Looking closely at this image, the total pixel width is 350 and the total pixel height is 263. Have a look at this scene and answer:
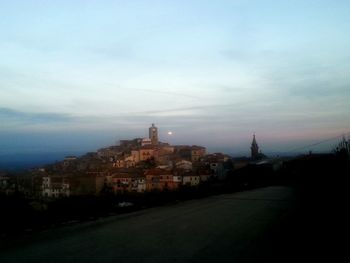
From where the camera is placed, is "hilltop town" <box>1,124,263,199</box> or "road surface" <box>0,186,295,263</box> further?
"hilltop town" <box>1,124,263,199</box>

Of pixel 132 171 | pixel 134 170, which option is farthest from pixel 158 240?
pixel 134 170

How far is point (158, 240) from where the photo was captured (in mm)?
5547

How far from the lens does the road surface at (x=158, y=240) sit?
15.3ft

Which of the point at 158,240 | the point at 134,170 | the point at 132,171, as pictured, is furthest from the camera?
the point at 134,170

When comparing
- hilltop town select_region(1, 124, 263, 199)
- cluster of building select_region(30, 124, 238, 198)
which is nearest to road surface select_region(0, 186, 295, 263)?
cluster of building select_region(30, 124, 238, 198)

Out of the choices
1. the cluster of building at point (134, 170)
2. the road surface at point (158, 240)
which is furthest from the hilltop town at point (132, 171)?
the road surface at point (158, 240)

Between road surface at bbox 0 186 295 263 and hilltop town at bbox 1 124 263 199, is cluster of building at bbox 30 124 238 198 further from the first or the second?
road surface at bbox 0 186 295 263

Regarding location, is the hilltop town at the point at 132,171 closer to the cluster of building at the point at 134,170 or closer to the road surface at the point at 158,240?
the cluster of building at the point at 134,170

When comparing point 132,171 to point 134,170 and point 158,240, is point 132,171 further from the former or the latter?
point 158,240

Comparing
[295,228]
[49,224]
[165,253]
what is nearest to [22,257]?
[165,253]

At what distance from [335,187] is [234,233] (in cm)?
757

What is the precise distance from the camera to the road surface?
15.3 feet

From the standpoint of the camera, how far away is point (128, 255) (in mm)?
4695

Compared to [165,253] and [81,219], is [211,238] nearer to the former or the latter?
[165,253]
